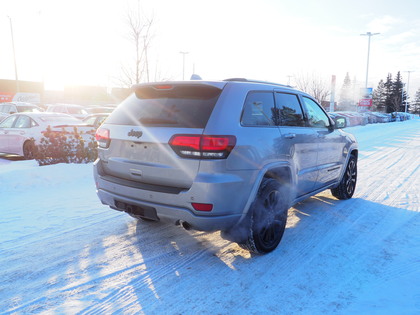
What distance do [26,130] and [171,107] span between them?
7.61 m

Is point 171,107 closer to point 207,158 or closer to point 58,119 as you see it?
point 207,158

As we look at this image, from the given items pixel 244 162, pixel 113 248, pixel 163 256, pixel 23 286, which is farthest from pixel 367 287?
pixel 23 286

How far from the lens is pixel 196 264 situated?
135 inches

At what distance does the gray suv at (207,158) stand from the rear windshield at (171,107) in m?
0.01

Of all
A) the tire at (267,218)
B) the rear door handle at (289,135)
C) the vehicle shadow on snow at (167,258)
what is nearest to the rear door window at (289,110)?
the rear door handle at (289,135)

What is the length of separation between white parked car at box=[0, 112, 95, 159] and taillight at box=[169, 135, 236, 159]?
21.3 feet

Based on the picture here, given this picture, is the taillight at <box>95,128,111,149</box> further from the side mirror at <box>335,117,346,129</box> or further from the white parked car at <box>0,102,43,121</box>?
the white parked car at <box>0,102,43,121</box>

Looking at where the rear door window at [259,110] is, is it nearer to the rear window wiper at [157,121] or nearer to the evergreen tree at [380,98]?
the rear window wiper at [157,121]

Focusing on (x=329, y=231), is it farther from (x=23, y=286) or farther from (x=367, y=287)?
(x=23, y=286)

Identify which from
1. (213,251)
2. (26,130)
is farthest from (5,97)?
(213,251)

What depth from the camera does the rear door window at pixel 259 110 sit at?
338 centimetres

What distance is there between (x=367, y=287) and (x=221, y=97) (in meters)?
2.18

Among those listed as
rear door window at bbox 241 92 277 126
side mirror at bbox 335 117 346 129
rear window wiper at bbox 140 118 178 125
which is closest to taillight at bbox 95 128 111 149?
rear window wiper at bbox 140 118 178 125

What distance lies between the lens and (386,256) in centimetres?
365
